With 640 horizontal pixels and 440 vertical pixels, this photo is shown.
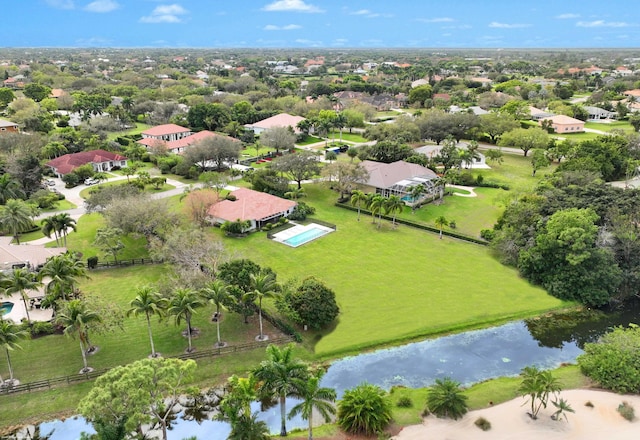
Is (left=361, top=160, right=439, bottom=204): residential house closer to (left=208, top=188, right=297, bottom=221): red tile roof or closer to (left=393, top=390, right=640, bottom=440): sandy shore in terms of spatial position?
(left=208, top=188, right=297, bottom=221): red tile roof

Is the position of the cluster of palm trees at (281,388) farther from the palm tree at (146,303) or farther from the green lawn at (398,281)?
the green lawn at (398,281)

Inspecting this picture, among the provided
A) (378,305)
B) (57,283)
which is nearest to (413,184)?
(378,305)

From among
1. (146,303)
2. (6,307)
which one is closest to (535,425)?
(146,303)

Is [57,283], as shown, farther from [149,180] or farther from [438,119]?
[438,119]

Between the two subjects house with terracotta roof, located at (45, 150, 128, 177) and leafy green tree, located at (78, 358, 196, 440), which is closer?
leafy green tree, located at (78, 358, 196, 440)

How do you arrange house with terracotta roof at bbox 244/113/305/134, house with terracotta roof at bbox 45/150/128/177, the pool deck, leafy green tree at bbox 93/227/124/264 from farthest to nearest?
house with terracotta roof at bbox 244/113/305/134 → house with terracotta roof at bbox 45/150/128/177 → the pool deck → leafy green tree at bbox 93/227/124/264

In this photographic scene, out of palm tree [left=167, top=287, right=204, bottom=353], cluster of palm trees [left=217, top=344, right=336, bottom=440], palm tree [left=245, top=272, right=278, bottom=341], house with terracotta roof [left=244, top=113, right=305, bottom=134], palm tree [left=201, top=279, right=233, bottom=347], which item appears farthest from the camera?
house with terracotta roof [left=244, top=113, right=305, bottom=134]

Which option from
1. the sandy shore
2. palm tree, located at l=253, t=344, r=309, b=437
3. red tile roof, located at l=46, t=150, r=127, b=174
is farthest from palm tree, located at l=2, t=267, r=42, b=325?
red tile roof, located at l=46, t=150, r=127, b=174
